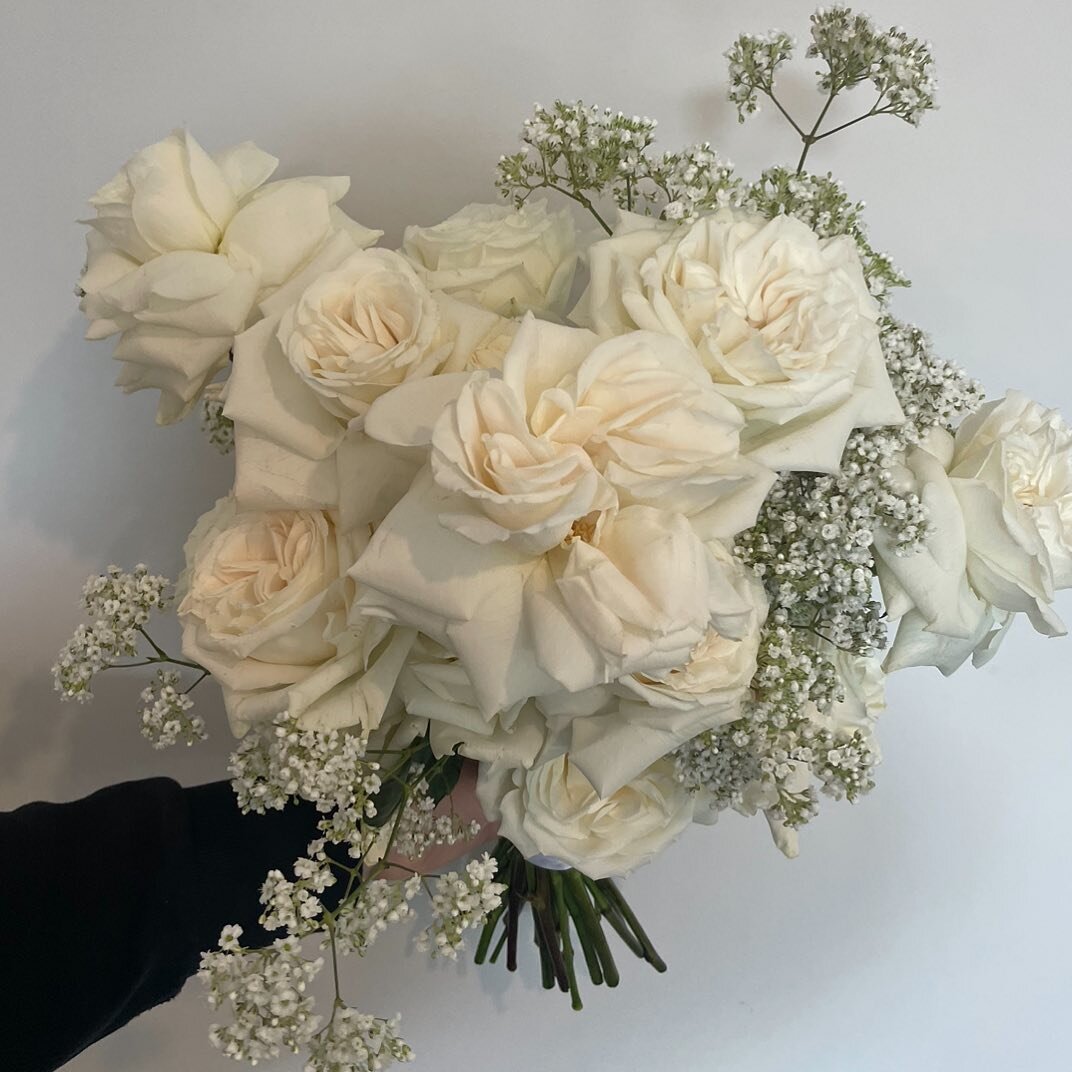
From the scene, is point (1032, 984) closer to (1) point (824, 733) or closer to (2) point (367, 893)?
(1) point (824, 733)

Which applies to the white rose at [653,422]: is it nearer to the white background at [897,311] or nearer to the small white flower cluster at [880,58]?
the small white flower cluster at [880,58]

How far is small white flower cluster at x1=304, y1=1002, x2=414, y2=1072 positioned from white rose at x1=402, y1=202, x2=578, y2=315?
1.42ft

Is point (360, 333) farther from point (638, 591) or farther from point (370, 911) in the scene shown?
point (370, 911)

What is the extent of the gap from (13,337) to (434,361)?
564 mm

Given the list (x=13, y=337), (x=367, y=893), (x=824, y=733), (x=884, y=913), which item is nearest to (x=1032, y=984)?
(x=884, y=913)

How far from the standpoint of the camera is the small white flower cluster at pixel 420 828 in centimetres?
60

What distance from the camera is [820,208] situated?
0.59 metres

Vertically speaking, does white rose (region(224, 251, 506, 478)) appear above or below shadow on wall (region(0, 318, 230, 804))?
above

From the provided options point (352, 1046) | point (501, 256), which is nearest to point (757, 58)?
point (501, 256)

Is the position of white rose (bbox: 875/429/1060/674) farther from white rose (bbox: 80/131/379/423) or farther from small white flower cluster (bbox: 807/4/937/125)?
white rose (bbox: 80/131/379/423)

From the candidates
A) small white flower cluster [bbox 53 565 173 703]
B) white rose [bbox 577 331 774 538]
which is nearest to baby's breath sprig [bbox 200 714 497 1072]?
small white flower cluster [bbox 53 565 173 703]

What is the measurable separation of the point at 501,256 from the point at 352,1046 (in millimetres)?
471

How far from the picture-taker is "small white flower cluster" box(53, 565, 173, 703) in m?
0.61

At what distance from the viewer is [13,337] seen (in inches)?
33.8
